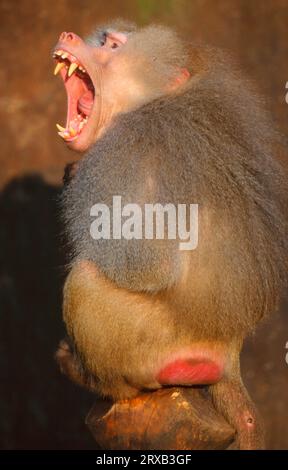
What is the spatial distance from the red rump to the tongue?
2.96ft

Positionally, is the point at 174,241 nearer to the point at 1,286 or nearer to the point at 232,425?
the point at 232,425

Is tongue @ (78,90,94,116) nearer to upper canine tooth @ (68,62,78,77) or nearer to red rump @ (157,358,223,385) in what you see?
upper canine tooth @ (68,62,78,77)

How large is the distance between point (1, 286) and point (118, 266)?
162cm

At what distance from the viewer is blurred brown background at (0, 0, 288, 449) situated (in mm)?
3885

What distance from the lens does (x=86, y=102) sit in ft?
9.41

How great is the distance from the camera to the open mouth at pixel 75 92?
2.76 meters

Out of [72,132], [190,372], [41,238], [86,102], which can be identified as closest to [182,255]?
[190,372]

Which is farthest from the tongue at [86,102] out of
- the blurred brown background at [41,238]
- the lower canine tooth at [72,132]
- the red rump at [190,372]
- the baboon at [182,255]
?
the blurred brown background at [41,238]

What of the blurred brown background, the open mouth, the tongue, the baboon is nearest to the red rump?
the baboon

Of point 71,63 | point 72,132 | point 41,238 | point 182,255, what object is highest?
point 71,63

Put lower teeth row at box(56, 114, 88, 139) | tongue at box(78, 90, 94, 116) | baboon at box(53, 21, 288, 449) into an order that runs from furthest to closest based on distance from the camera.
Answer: tongue at box(78, 90, 94, 116) < lower teeth row at box(56, 114, 88, 139) < baboon at box(53, 21, 288, 449)

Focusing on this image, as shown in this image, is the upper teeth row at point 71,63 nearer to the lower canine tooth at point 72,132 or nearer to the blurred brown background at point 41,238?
the lower canine tooth at point 72,132

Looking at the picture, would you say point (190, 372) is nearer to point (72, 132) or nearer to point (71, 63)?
point (72, 132)

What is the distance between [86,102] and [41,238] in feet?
3.89
